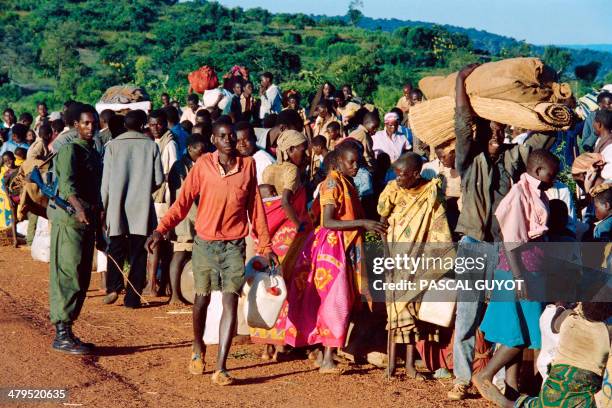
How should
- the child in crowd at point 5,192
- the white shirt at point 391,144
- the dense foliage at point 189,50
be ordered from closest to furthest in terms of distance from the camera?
the white shirt at point 391,144 < the child in crowd at point 5,192 < the dense foliage at point 189,50

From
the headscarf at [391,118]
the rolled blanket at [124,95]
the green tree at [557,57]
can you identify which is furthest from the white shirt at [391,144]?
the green tree at [557,57]

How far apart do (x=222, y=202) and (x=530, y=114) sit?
2.36 metres

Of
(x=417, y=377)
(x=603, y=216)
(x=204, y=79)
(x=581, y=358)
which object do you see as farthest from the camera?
(x=204, y=79)

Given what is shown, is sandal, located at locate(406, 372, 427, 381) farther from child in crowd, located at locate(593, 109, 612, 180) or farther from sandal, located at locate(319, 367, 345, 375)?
child in crowd, located at locate(593, 109, 612, 180)

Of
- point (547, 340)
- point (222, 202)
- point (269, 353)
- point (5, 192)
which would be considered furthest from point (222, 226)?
point (5, 192)

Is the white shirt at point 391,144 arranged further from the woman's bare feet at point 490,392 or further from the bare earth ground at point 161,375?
the woman's bare feet at point 490,392

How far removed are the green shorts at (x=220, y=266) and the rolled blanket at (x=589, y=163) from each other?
3.35 m

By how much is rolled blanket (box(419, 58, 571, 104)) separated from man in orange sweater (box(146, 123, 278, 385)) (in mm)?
1886

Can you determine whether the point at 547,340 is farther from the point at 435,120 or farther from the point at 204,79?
the point at 204,79

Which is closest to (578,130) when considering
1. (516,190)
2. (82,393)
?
(516,190)

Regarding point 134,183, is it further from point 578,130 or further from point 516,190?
point 578,130

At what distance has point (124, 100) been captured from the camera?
524 inches

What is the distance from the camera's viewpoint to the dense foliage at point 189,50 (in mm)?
43938

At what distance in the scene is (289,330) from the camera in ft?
26.1
